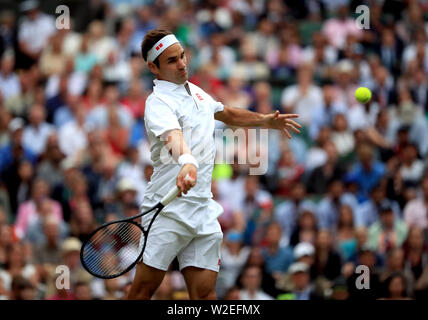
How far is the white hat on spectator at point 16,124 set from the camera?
1335cm

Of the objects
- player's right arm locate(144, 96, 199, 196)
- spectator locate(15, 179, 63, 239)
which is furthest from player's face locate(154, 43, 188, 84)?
spectator locate(15, 179, 63, 239)

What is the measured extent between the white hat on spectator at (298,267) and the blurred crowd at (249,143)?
0.03m

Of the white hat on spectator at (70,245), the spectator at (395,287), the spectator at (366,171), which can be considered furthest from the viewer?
the spectator at (366,171)

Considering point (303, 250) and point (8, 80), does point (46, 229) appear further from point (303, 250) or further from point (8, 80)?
point (8, 80)

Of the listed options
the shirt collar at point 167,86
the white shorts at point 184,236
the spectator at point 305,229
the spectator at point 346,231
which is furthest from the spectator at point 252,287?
the shirt collar at point 167,86

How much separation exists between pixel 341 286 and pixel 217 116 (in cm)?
316

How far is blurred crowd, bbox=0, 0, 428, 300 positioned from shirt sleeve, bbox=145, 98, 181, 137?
9.15 ft

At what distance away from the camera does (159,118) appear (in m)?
6.39

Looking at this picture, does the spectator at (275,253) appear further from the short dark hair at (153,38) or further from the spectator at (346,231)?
the short dark hair at (153,38)

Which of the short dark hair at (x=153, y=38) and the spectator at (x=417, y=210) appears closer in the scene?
the short dark hair at (x=153, y=38)

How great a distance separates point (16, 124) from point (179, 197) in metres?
7.60

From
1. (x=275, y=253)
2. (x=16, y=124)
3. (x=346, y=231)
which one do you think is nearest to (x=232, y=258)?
(x=275, y=253)

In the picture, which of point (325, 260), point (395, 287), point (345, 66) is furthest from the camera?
point (345, 66)
